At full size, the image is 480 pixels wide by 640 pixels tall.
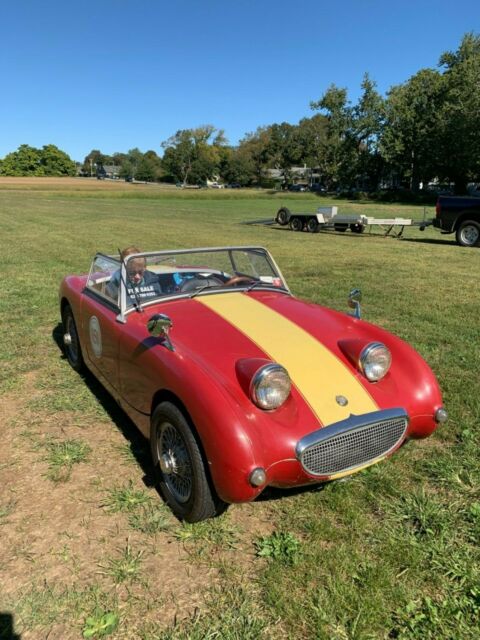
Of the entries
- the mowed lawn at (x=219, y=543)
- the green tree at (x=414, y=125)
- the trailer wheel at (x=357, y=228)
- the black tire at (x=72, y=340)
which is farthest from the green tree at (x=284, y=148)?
the mowed lawn at (x=219, y=543)

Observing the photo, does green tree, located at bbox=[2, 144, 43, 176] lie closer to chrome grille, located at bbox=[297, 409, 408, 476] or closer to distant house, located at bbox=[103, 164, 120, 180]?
distant house, located at bbox=[103, 164, 120, 180]

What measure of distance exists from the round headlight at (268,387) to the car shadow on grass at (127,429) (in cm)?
116

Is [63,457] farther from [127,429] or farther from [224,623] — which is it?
[224,623]

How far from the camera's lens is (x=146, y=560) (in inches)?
97.0

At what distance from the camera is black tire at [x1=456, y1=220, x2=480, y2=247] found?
14.5 metres

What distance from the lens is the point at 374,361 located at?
291 centimetres

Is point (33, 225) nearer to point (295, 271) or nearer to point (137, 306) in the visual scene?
point (295, 271)

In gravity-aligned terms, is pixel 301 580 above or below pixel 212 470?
below

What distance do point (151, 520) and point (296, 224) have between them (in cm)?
1849

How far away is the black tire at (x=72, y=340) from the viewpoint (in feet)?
15.7

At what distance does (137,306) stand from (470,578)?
8.76ft

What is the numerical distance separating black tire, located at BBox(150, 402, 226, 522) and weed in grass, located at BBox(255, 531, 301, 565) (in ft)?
1.01

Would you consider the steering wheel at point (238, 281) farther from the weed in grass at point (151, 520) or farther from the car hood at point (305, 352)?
the weed in grass at point (151, 520)

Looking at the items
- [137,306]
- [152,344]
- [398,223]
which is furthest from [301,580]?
[398,223]
